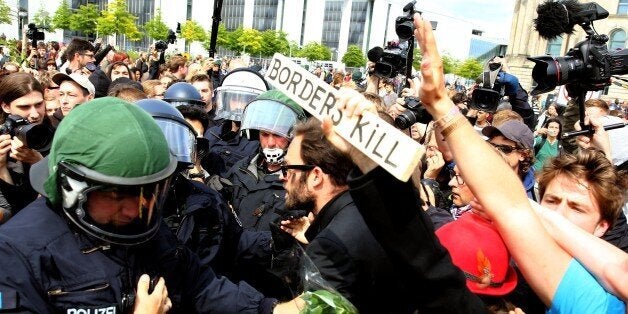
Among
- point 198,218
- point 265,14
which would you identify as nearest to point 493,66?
point 198,218

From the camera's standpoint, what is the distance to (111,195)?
1642 mm

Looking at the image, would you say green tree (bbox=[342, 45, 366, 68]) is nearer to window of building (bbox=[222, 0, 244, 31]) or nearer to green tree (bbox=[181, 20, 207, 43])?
green tree (bbox=[181, 20, 207, 43])

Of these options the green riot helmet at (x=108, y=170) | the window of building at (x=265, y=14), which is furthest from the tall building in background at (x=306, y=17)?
the green riot helmet at (x=108, y=170)

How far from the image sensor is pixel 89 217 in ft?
5.38

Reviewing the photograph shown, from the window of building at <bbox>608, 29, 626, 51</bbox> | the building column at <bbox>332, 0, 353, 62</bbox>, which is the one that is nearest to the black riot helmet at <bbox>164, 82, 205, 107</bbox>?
the window of building at <bbox>608, 29, 626, 51</bbox>

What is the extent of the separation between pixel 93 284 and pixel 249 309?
29.0 inches

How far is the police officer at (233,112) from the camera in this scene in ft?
16.1

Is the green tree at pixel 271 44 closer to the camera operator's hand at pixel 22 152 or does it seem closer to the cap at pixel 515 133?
the cap at pixel 515 133

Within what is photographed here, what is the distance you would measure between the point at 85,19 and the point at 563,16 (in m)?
56.6

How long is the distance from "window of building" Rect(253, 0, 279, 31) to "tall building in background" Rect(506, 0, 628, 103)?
3961cm

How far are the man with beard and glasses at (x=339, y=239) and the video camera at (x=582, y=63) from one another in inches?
58.1

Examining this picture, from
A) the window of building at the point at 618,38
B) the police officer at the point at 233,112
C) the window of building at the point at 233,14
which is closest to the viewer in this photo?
the police officer at the point at 233,112

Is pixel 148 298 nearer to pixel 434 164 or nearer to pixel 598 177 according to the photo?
pixel 598 177

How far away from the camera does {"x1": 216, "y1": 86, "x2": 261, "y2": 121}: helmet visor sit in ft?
17.9
